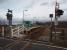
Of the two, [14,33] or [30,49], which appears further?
[14,33]

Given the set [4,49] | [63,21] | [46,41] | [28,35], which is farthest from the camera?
[28,35]

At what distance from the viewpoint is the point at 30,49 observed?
28.8 ft

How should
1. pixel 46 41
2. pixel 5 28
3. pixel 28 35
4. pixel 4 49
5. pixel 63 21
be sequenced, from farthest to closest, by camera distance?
1. pixel 5 28
2. pixel 28 35
3. pixel 46 41
4. pixel 63 21
5. pixel 4 49

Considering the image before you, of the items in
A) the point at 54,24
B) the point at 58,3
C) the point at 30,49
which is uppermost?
the point at 58,3

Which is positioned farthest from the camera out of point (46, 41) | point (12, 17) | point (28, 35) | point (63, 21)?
point (28, 35)

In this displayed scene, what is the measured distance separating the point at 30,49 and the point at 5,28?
6.09m

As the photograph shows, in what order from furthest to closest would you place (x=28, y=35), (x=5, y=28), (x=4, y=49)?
(x=5, y=28) < (x=28, y=35) < (x=4, y=49)

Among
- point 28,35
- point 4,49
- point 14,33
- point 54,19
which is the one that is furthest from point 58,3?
point 14,33

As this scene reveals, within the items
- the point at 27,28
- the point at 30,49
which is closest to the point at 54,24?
the point at 27,28

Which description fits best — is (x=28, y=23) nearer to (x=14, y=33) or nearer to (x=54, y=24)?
(x=54, y=24)

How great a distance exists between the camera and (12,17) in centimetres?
1079

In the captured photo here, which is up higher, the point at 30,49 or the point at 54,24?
the point at 54,24

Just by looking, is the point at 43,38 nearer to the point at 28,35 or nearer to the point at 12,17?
the point at 28,35

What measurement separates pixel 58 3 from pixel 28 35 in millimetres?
2796
